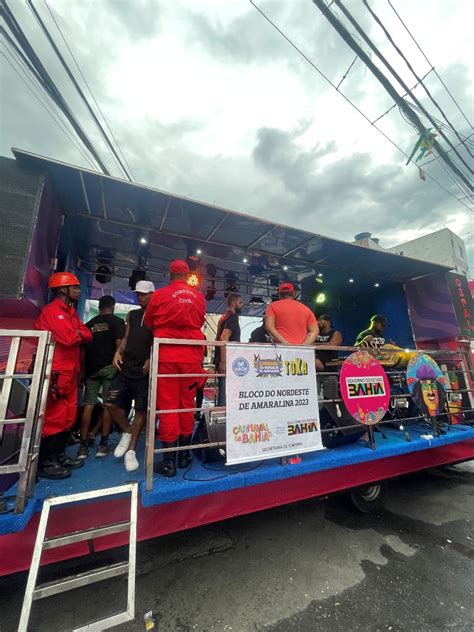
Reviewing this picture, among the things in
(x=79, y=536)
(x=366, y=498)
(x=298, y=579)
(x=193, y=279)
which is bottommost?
(x=298, y=579)

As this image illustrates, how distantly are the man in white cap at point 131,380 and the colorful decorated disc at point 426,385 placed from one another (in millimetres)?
3537

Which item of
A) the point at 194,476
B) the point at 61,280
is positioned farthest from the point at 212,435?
the point at 61,280

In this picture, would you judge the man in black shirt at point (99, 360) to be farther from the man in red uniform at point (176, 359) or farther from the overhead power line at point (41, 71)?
the overhead power line at point (41, 71)

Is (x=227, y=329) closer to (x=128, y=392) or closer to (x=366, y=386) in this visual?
(x=128, y=392)

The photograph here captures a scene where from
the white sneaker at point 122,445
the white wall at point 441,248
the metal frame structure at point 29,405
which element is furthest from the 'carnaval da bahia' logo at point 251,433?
the white wall at point 441,248

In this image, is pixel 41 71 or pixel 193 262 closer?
pixel 41 71

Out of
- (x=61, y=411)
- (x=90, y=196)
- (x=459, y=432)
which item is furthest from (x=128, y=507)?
(x=459, y=432)

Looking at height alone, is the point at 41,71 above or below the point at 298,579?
above

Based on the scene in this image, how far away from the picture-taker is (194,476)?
7.57 feet

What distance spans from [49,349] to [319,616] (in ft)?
9.48

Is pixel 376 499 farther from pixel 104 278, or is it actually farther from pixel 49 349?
pixel 104 278

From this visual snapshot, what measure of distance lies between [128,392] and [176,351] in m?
1.08

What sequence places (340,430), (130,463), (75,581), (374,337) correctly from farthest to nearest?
1. (374,337)
2. (340,430)
3. (130,463)
4. (75,581)

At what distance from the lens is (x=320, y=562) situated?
260cm
